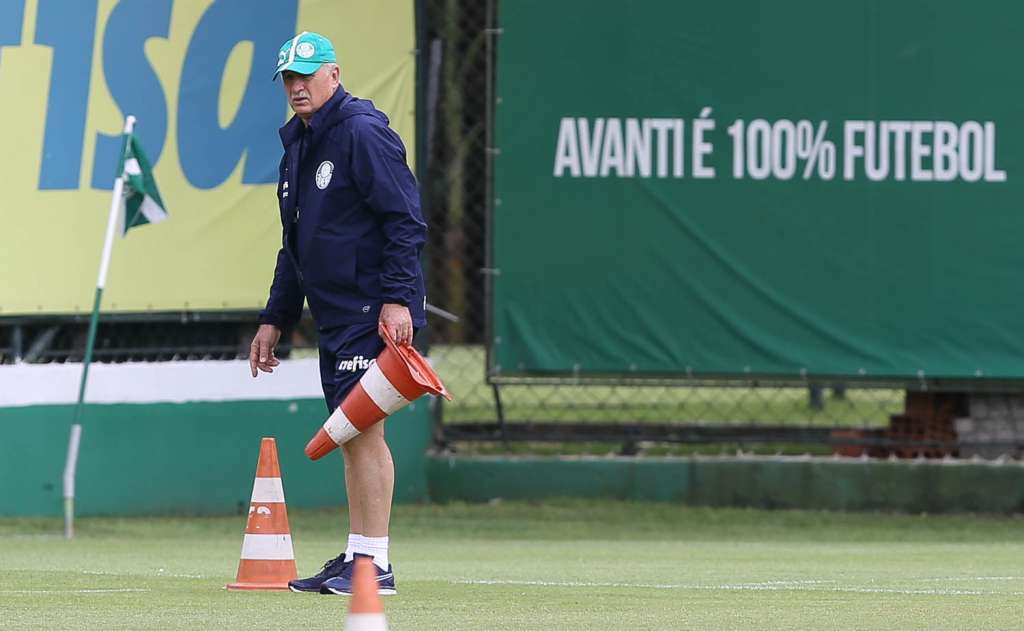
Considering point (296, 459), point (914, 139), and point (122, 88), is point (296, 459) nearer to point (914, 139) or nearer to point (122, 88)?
point (122, 88)

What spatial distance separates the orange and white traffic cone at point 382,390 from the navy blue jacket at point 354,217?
193 mm

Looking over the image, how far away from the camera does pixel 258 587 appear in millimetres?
6840

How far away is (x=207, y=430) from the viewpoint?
11852 millimetres

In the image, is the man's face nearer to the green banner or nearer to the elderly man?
the elderly man

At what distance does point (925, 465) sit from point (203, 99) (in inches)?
189

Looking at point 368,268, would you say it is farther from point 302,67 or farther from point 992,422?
point 992,422

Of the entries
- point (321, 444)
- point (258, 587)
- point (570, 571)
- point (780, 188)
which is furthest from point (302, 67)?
Result: point (780, 188)

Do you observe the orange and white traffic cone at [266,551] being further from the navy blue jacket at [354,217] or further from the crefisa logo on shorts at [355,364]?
the navy blue jacket at [354,217]

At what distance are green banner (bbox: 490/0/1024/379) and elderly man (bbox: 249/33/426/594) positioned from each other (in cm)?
529

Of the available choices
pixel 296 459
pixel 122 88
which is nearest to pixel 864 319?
pixel 296 459

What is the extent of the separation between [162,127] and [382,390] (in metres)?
5.72

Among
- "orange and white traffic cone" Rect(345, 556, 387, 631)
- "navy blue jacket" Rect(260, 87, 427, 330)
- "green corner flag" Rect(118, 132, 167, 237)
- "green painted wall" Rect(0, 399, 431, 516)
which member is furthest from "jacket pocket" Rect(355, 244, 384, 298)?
"green painted wall" Rect(0, 399, 431, 516)

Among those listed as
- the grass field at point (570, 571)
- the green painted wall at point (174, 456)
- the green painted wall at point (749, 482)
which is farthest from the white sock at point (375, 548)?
the green painted wall at point (749, 482)

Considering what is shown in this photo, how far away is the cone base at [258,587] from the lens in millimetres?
6840
